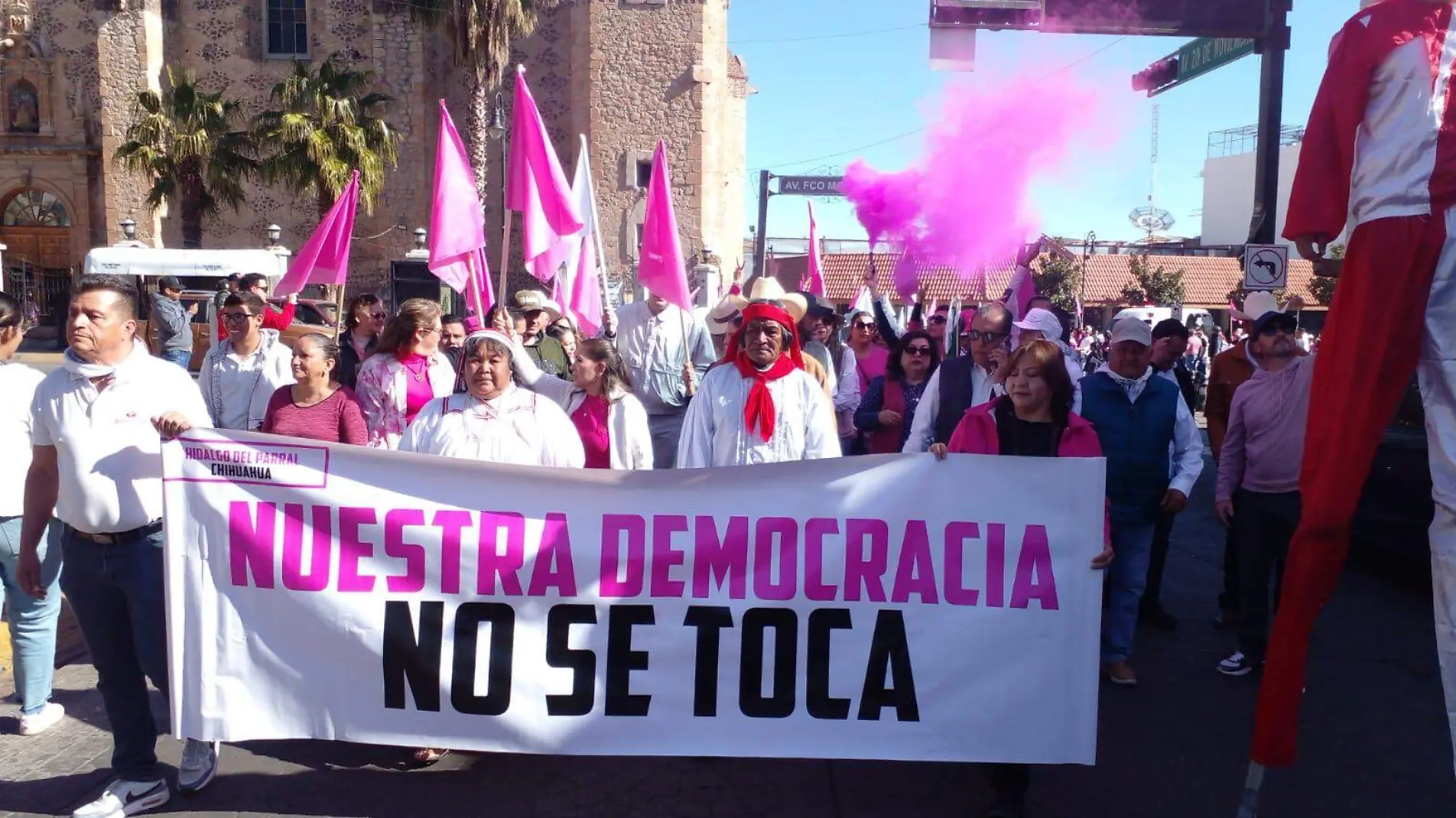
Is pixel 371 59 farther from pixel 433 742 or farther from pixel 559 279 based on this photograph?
pixel 433 742

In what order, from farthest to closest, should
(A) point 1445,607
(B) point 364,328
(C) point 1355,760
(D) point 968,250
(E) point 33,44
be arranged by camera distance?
(E) point 33,44
(D) point 968,250
(B) point 364,328
(C) point 1355,760
(A) point 1445,607

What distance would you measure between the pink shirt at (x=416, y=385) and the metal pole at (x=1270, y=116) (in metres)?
8.68

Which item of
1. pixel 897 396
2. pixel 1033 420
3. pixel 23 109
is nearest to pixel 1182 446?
pixel 897 396

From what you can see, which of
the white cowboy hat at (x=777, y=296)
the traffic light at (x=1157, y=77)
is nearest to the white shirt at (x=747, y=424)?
the white cowboy hat at (x=777, y=296)

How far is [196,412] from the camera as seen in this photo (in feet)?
12.0

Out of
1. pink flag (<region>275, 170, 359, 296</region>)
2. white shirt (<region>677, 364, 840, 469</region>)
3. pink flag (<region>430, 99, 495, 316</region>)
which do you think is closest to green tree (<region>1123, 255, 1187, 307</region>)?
pink flag (<region>275, 170, 359, 296</region>)

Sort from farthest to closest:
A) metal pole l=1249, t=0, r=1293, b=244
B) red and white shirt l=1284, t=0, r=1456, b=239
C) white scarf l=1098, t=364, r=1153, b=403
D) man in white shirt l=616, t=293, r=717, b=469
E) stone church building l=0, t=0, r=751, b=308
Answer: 1. stone church building l=0, t=0, r=751, b=308
2. metal pole l=1249, t=0, r=1293, b=244
3. man in white shirt l=616, t=293, r=717, b=469
4. white scarf l=1098, t=364, r=1153, b=403
5. red and white shirt l=1284, t=0, r=1456, b=239

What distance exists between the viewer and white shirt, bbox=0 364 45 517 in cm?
412

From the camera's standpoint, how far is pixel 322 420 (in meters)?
4.62

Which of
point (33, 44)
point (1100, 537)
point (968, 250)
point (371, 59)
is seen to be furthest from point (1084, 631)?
point (33, 44)

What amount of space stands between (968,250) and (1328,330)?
30.7 ft

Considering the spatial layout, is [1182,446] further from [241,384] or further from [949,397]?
[241,384]

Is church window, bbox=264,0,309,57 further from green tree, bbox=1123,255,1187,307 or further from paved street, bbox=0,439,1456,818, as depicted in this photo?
paved street, bbox=0,439,1456,818

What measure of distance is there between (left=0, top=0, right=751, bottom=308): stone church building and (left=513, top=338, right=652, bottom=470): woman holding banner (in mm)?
25528
